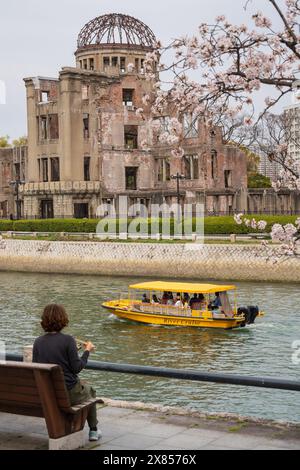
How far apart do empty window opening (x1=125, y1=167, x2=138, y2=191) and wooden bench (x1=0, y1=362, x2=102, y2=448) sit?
6689 centimetres

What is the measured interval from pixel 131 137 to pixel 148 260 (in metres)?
26.7

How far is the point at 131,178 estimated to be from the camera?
252 ft

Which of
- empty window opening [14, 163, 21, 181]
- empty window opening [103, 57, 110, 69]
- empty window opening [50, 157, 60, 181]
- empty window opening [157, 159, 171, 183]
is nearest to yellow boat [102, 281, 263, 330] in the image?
empty window opening [157, 159, 171, 183]

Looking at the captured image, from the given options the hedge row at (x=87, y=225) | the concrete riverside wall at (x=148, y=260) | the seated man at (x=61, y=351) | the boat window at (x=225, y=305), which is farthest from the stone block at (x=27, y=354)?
the hedge row at (x=87, y=225)

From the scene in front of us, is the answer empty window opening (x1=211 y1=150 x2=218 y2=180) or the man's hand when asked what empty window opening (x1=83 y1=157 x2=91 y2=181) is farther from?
the man's hand

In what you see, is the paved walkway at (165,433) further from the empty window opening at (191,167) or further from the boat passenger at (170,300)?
the empty window opening at (191,167)

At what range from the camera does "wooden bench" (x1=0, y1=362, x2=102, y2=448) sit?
873 cm

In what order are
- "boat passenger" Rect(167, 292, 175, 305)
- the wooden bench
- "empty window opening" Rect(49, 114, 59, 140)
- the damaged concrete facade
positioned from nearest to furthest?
the wooden bench < "boat passenger" Rect(167, 292, 175, 305) < "empty window opening" Rect(49, 114, 59, 140) < the damaged concrete facade

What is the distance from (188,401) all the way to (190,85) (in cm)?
942

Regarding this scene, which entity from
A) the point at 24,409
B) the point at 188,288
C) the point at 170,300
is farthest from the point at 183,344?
the point at 24,409

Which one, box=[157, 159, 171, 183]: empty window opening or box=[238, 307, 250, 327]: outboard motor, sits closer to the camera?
box=[238, 307, 250, 327]: outboard motor

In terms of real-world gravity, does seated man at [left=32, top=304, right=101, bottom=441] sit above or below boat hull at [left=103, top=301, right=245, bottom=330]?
above
